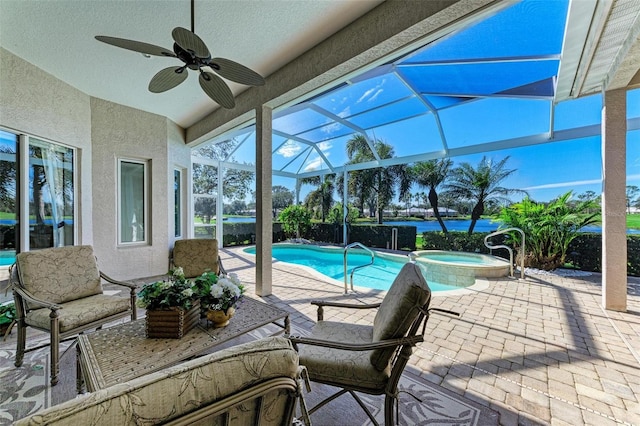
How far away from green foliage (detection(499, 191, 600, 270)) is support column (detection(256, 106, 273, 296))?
20.0 feet

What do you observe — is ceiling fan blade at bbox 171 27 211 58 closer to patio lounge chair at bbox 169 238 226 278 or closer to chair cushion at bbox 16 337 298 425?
chair cushion at bbox 16 337 298 425

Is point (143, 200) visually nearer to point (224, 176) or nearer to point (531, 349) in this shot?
point (224, 176)

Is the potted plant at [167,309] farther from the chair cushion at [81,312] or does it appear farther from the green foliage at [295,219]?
the green foliage at [295,219]

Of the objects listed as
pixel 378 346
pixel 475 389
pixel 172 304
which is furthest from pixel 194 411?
pixel 475 389

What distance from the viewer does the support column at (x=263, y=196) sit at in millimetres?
4199

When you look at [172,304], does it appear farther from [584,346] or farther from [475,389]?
[584,346]

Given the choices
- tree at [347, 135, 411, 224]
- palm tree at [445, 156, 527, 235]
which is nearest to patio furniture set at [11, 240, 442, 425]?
palm tree at [445, 156, 527, 235]

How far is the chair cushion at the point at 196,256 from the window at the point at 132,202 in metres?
1.67

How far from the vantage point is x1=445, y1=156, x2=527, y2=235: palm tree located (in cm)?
820

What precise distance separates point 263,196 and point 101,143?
3360 millimetres

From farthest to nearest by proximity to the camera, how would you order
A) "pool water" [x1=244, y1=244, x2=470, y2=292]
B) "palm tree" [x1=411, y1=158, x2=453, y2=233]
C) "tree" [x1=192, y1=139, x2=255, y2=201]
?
"tree" [x1=192, y1=139, x2=255, y2=201] < "palm tree" [x1=411, y1=158, x2=453, y2=233] < "pool water" [x1=244, y1=244, x2=470, y2=292]

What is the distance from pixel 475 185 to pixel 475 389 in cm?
798

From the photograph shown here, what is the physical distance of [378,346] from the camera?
1458 mm

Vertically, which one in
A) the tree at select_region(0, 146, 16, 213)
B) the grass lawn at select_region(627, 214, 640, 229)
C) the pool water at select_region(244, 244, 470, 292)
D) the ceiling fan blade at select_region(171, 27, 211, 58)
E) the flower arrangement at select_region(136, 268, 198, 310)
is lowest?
the pool water at select_region(244, 244, 470, 292)
